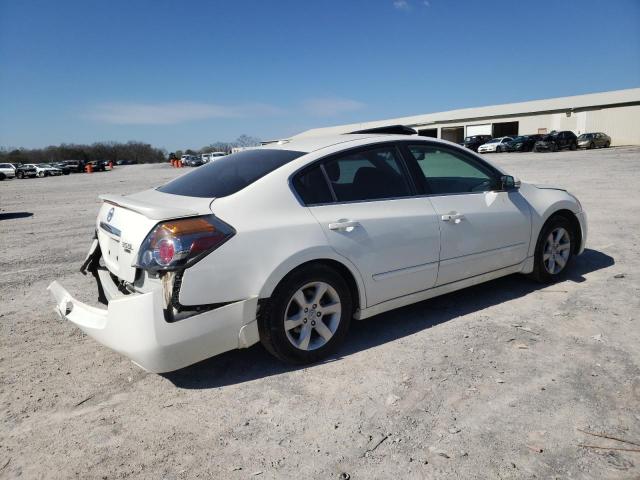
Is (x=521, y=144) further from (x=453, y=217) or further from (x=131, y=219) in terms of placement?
(x=131, y=219)

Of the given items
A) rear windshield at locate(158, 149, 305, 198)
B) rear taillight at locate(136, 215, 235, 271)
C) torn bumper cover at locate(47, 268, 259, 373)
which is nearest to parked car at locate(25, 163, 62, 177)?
rear windshield at locate(158, 149, 305, 198)

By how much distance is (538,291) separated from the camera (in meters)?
4.67

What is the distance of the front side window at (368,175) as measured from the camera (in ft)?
11.5

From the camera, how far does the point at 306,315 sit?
10.7 ft

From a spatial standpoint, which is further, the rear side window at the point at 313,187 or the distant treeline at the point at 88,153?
the distant treeline at the point at 88,153

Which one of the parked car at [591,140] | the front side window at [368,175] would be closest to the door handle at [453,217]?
the front side window at [368,175]

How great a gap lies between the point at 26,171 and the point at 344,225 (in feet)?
173

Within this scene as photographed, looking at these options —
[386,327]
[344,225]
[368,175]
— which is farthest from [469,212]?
[344,225]

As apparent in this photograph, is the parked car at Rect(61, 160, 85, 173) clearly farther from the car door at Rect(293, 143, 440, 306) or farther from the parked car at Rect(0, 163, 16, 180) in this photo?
the car door at Rect(293, 143, 440, 306)

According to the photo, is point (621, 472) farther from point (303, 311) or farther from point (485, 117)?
point (485, 117)

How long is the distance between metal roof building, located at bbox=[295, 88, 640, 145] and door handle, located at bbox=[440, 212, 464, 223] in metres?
39.8

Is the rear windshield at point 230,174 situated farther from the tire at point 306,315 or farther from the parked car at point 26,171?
the parked car at point 26,171

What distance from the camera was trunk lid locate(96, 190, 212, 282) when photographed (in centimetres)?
288

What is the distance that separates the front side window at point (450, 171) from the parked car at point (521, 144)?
128 feet
